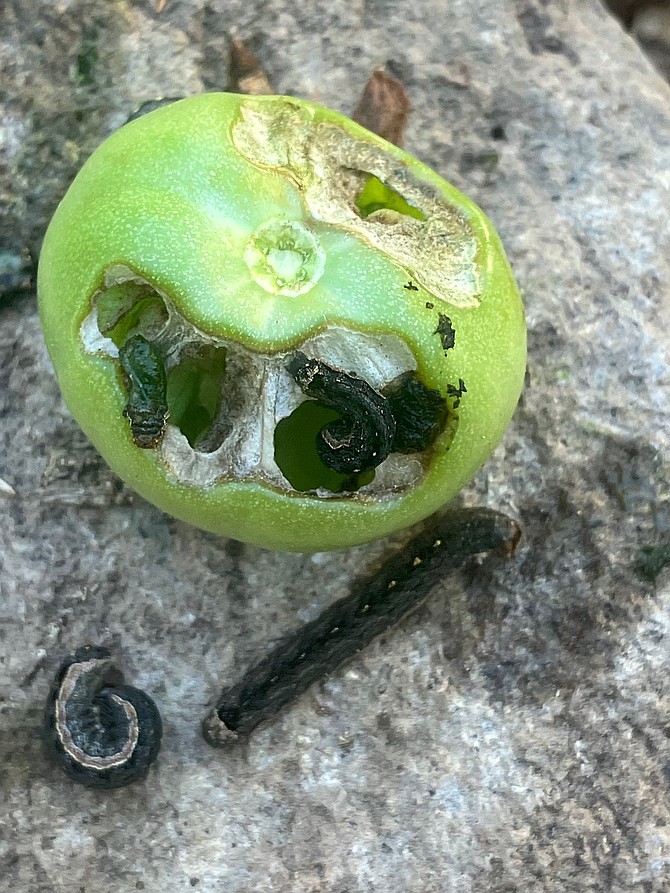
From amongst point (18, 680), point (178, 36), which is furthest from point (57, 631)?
point (178, 36)

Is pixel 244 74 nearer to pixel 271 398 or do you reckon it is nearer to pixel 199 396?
pixel 199 396

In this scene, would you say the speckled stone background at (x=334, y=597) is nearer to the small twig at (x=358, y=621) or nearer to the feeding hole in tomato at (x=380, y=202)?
the small twig at (x=358, y=621)

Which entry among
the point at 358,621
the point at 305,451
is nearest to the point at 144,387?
the point at 305,451

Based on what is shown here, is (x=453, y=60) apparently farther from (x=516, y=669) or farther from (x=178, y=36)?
(x=516, y=669)

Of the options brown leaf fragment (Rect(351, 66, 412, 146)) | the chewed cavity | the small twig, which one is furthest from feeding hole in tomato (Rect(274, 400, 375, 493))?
brown leaf fragment (Rect(351, 66, 412, 146))

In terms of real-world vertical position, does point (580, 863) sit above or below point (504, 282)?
below
